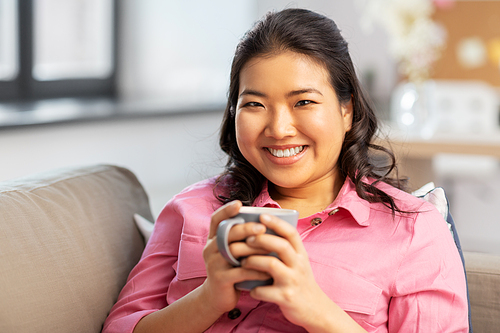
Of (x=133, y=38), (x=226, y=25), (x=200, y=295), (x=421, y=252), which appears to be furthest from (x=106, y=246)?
(x=226, y=25)

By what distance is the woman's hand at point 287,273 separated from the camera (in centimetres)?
84

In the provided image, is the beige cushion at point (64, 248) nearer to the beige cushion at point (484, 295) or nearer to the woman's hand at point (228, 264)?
the woman's hand at point (228, 264)

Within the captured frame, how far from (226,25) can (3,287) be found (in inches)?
128

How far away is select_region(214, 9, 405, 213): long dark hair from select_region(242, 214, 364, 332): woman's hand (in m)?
0.35

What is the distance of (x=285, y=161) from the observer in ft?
3.84

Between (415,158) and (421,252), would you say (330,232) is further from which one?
(415,158)

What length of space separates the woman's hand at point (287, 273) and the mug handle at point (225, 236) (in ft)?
0.09

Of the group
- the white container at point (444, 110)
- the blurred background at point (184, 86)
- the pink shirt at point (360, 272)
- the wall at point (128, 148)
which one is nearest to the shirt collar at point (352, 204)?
the pink shirt at point (360, 272)

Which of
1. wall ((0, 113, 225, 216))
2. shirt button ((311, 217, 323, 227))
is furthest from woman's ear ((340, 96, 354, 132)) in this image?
wall ((0, 113, 225, 216))

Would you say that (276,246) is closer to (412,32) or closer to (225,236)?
(225,236)

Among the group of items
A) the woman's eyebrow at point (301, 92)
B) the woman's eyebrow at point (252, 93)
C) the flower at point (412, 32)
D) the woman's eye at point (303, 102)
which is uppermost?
the flower at point (412, 32)

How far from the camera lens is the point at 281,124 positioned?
1.13 m

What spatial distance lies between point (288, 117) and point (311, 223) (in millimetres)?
231

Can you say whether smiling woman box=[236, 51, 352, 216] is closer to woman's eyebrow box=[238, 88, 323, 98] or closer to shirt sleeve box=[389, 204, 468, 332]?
woman's eyebrow box=[238, 88, 323, 98]
